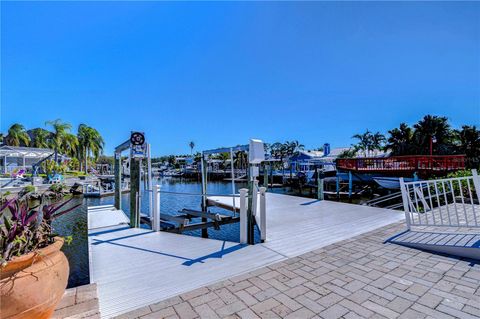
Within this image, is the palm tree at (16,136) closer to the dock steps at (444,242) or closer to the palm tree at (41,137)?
the palm tree at (41,137)

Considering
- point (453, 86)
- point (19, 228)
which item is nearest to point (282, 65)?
point (453, 86)

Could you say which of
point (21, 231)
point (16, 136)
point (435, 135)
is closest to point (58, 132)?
point (16, 136)

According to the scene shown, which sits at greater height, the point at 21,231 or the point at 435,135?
the point at 435,135

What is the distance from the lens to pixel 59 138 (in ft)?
102

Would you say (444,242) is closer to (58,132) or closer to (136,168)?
(136,168)

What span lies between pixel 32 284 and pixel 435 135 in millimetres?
33199

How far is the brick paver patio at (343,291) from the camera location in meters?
2.03

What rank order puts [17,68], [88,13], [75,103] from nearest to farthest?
[88,13] → [17,68] → [75,103]

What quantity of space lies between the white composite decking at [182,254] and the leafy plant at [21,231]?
0.99 meters

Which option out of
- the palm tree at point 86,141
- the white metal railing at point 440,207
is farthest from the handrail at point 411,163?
the palm tree at point 86,141

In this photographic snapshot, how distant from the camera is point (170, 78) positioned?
12.1 metres

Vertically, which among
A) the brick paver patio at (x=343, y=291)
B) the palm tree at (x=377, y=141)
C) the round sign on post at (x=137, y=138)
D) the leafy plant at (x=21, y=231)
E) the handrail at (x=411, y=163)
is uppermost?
the palm tree at (x=377, y=141)

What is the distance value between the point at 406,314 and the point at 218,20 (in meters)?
8.87

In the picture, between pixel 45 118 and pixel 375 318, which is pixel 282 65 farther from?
pixel 45 118
